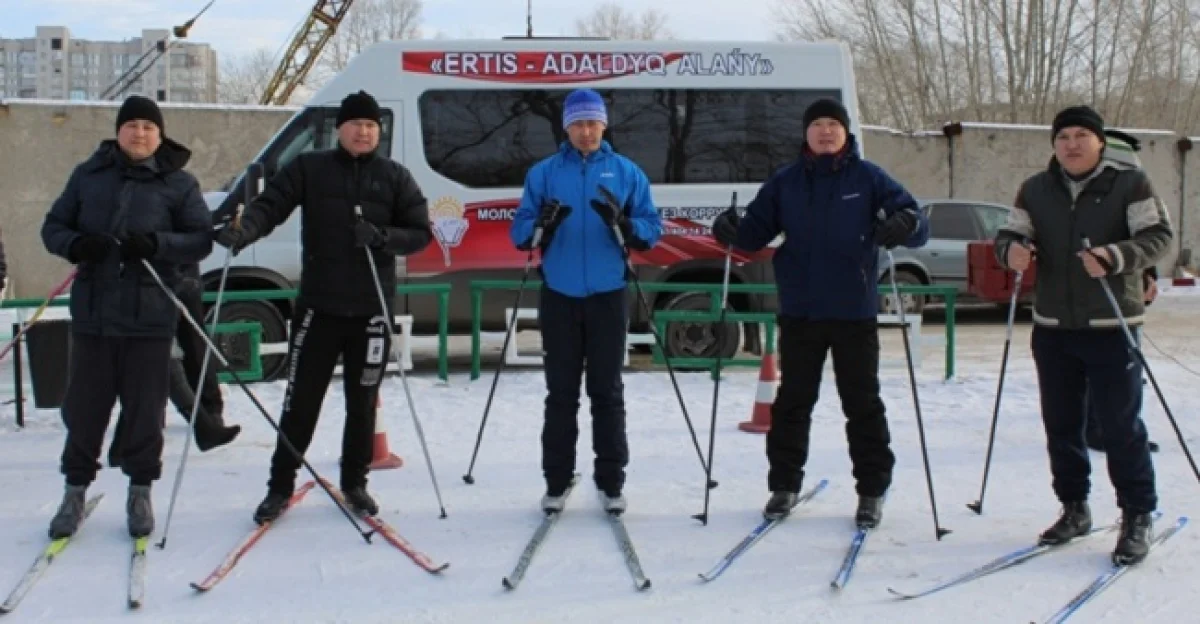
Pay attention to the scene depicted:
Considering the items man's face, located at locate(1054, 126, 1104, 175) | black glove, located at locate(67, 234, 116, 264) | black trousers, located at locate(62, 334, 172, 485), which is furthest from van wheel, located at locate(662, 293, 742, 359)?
black glove, located at locate(67, 234, 116, 264)

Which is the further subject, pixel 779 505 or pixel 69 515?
pixel 779 505

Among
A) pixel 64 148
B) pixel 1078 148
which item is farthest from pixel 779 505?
pixel 64 148

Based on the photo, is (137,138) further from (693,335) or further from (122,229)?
(693,335)

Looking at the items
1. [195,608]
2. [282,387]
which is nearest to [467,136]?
[282,387]

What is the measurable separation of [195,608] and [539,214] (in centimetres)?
207

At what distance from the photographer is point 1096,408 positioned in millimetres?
4449

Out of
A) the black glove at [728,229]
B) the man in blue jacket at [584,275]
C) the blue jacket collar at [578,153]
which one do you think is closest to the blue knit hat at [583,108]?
the man in blue jacket at [584,275]

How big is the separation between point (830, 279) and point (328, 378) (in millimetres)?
2182

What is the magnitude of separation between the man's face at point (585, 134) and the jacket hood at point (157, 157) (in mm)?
1627

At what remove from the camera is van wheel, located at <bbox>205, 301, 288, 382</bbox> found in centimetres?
861

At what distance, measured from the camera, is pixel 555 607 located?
3.88 metres

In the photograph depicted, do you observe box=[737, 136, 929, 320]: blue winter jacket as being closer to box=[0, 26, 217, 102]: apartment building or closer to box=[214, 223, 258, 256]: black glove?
box=[214, 223, 258, 256]: black glove

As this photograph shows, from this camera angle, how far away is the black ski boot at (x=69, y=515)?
4469 millimetres

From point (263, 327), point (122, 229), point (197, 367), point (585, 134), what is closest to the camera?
point (122, 229)
